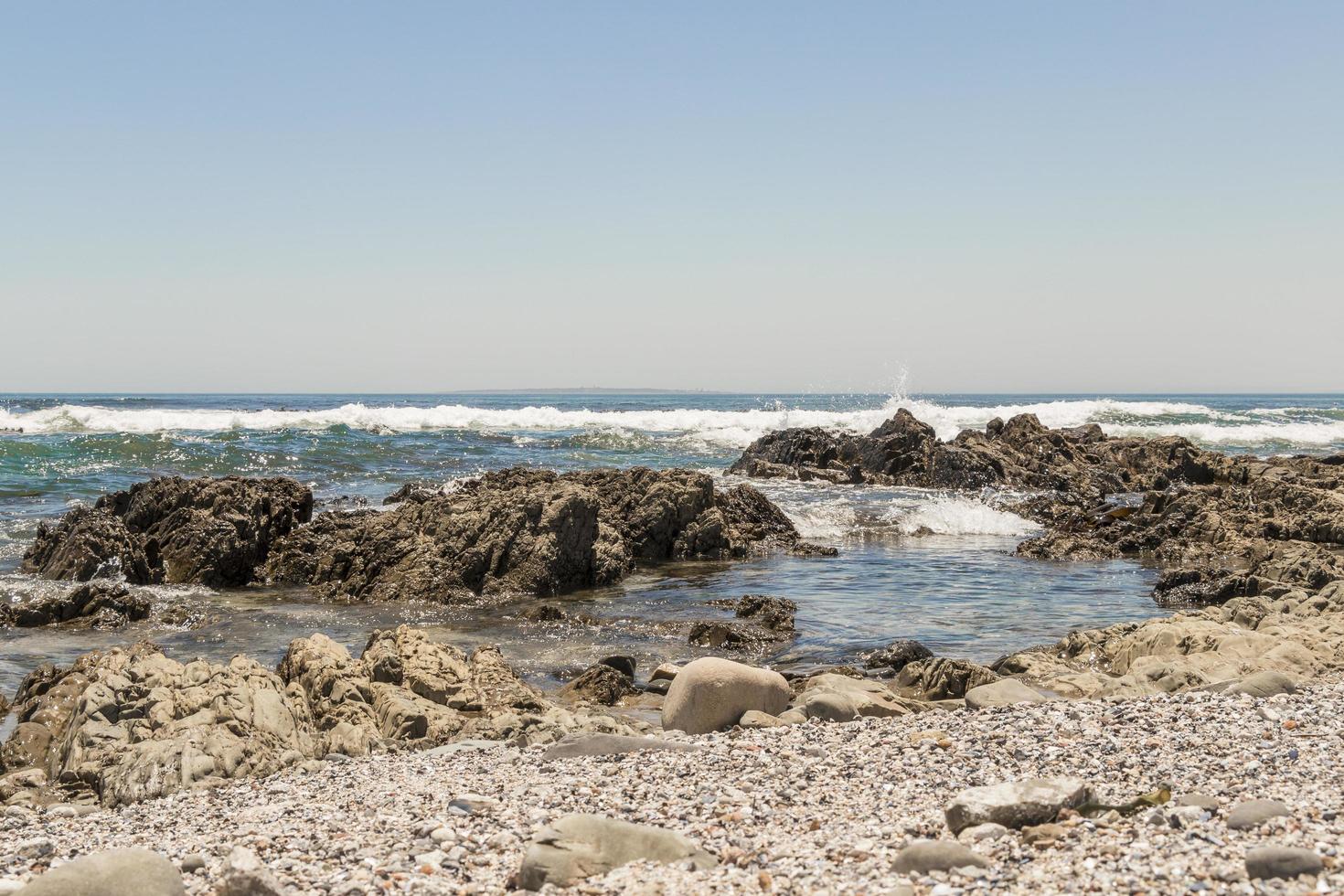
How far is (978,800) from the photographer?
442cm

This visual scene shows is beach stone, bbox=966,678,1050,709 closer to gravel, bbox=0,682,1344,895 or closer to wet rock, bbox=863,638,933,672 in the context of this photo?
gravel, bbox=0,682,1344,895

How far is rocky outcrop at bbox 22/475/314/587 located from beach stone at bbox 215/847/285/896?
34.4ft

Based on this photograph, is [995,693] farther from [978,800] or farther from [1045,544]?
[1045,544]

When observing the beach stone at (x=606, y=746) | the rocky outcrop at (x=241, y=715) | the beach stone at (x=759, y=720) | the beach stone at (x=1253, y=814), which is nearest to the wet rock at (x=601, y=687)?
the rocky outcrop at (x=241, y=715)

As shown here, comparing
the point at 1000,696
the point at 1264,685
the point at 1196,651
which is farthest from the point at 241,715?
the point at 1196,651

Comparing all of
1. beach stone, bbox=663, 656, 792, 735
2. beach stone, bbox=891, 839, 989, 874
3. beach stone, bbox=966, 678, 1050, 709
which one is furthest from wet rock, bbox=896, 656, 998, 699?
beach stone, bbox=891, 839, 989, 874

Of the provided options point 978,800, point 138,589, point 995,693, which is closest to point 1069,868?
point 978,800

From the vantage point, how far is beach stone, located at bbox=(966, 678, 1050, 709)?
23.9 feet

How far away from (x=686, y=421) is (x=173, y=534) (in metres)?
41.9

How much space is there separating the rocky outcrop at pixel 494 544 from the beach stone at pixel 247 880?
29.3ft

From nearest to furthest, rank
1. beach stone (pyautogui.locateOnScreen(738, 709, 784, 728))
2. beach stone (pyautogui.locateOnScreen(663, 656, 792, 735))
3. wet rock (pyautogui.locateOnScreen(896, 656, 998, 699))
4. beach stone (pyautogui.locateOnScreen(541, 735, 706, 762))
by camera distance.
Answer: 1. beach stone (pyautogui.locateOnScreen(541, 735, 706, 762))
2. beach stone (pyautogui.locateOnScreen(738, 709, 784, 728))
3. beach stone (pyautogui.locateOnScreen(663, 656, 792, 735))
4. wet rock (pyautogui.locateOnScreen(896, 656, 998, 699))

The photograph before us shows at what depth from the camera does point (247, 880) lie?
402cm

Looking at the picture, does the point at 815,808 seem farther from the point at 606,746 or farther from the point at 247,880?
the point at 247,880

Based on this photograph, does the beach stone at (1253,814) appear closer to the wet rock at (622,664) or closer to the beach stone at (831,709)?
the beach stone at (831,709)
